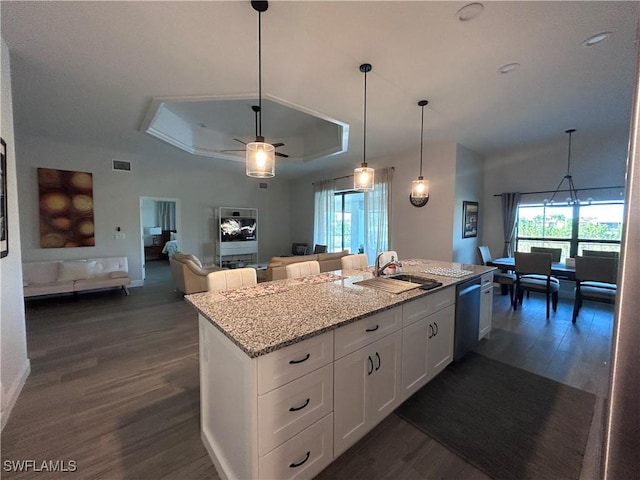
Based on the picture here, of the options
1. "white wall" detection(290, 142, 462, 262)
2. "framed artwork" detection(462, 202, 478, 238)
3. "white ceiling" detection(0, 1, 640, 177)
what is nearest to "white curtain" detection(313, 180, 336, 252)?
"white wall" detection(290, 142, 462, 262)

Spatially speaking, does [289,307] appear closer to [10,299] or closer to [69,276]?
[10,299]

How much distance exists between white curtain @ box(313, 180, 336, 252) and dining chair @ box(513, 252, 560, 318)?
4067 millimetres

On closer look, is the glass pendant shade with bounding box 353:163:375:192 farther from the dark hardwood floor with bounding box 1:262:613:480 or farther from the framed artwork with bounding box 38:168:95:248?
the framed artwork with bounding box 38:168:95:248

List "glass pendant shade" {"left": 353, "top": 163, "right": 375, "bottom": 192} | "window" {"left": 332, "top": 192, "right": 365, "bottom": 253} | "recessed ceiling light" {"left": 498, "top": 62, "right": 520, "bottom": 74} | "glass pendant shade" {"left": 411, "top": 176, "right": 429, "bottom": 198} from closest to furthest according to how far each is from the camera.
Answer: "recessed ceiling light" {"left": 498, "top": 62, "right": 520, "bottom": 74}, "glass pendant shade" {"left": 353, "top": 163, "right": 375, "bottom": 192}, "glass pendant shade" {"left": 411, "top": 176, "right": 429, "bottom": 198}, "window" {"left": 332, "top": 192, "right": 365, "bottom": 253}

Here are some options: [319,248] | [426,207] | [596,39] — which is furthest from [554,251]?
[319,248]

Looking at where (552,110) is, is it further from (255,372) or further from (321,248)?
(321,248)

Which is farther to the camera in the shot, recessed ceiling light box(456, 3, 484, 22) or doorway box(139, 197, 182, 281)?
doorway box(139, 197, 182, 281)

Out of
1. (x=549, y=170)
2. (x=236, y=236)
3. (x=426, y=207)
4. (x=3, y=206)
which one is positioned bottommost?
(x=236, y=236)

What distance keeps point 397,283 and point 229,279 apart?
1467 mm

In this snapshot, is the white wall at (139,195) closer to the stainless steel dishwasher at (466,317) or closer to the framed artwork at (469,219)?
the framed artwork at (469,219)

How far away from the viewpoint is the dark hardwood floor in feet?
5.23

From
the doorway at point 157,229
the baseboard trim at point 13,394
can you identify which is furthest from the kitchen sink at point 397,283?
the doorway at point 157,229

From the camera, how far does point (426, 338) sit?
7.05ft

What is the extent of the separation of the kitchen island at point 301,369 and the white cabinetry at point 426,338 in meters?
0.01
